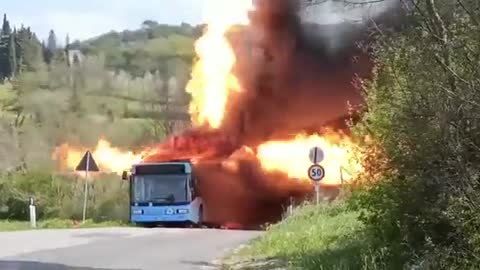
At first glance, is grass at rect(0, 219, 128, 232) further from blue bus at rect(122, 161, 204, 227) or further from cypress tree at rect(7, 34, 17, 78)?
cypress tree at rect(7, 34, 17, 78)

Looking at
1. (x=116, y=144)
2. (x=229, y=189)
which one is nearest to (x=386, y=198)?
(x=229, y=189)

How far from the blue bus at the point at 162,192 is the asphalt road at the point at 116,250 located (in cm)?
491

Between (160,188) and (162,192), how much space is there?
0.16 meters

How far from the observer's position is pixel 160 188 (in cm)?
3241

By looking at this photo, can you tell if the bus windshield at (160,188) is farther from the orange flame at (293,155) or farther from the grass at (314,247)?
the grass at (314,247)

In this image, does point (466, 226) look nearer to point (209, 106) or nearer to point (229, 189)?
point (229, 189)

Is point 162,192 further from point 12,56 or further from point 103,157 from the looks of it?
point 12,56

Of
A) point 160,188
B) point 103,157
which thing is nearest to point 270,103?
point 160,188

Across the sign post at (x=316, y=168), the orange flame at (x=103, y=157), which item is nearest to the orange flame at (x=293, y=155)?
the orange flame at (x=103, y=157)

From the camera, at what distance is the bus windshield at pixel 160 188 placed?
3225cm

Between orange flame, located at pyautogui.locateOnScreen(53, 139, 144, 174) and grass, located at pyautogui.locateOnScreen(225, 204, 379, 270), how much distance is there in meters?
22.4

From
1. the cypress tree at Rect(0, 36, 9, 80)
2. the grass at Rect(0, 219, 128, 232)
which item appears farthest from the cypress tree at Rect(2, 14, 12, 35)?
the grass at Rect(0, 219, 128, 232)

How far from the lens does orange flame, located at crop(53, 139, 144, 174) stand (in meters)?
43.5

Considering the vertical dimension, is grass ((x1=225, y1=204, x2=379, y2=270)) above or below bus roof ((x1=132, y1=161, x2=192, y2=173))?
below
